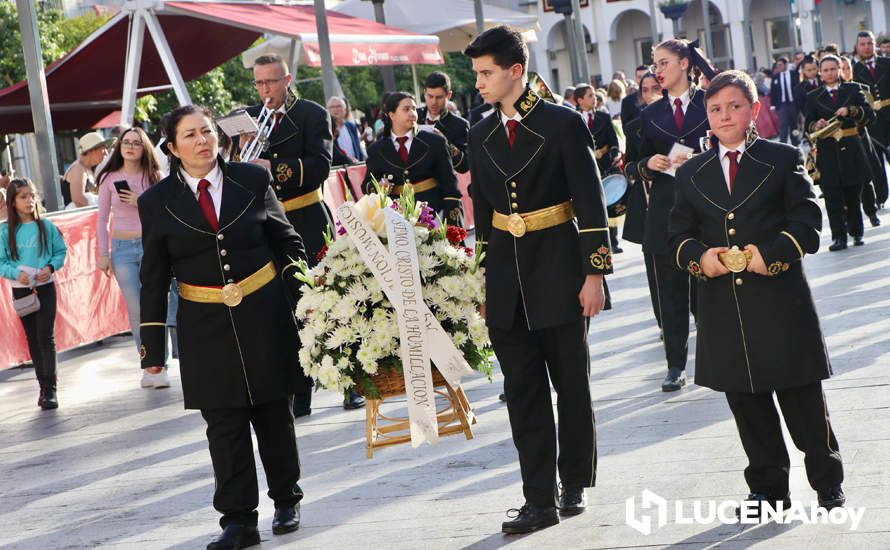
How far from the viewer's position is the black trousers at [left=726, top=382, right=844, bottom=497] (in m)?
5.39

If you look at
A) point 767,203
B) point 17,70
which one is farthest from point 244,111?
point 17,70

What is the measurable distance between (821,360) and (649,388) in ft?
10.0

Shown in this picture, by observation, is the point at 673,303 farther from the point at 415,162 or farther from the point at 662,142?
the point at 415,162

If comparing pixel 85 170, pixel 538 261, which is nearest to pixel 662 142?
pixel 538 261

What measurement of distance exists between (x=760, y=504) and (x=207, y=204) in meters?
2.60

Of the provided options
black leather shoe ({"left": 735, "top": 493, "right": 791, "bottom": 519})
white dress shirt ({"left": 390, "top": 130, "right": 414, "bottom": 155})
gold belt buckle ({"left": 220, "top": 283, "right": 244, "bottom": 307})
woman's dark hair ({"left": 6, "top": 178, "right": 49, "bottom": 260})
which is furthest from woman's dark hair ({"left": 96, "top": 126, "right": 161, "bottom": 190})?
black leather shoe ({"left": 735, "top": 493, "right": 791, "bottom": 519})

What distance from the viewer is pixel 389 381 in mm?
6508

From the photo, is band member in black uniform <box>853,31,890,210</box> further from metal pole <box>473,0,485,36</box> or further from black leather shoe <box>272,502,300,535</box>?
black leather shoe <box>272,502,300,535</box>

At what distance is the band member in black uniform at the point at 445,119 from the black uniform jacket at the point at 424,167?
539 mm

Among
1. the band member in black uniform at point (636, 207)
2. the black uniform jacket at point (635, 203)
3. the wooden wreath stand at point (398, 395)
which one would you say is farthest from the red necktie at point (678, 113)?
the wooden wreath stand at point (398, 395)

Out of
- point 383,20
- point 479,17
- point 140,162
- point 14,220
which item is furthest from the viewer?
point 479,17

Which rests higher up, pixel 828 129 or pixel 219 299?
pixel 828 129

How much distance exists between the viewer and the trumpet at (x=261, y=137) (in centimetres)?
900

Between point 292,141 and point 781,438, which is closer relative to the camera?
point 781,438
